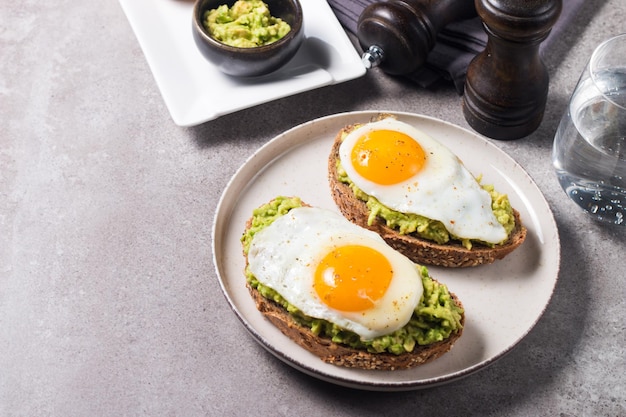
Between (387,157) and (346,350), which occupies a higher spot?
(387,157)

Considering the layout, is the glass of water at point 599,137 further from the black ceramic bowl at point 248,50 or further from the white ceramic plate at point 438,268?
the black ceramic bowl at point 248,50

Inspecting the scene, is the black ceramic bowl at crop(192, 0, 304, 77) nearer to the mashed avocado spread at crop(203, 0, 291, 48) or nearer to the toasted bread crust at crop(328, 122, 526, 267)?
the mashed avocado spread at crop(203, 0, 291, 48)

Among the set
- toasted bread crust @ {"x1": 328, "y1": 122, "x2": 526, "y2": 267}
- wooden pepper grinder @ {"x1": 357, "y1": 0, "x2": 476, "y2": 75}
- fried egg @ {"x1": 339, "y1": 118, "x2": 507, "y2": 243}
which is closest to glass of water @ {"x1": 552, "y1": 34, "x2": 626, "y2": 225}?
toasted bread crust @ {"x1": 328, "y1": 122, "x2": 526, "y2": 267}

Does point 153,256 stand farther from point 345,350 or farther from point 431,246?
point 431,246

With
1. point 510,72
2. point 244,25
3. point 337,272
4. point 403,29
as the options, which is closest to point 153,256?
point 337,272

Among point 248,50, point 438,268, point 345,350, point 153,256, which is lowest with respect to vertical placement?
point 153,256
